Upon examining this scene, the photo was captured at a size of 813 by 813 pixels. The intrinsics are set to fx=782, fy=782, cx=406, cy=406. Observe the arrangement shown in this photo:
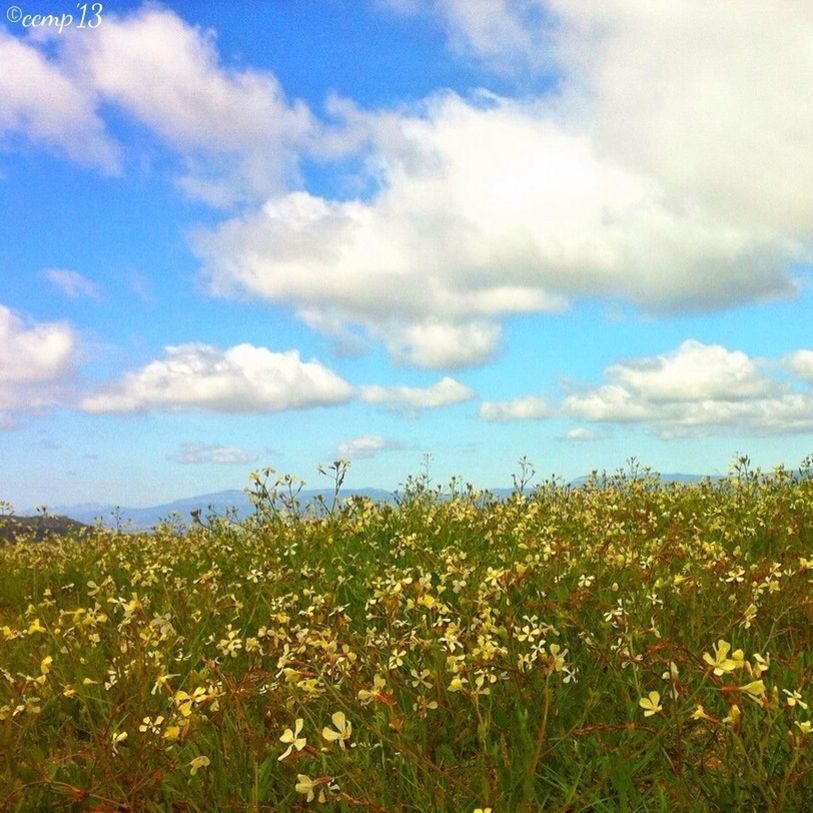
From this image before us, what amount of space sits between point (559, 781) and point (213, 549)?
6931 mm

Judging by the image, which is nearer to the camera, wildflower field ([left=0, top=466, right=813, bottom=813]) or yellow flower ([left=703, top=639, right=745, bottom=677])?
yellow flower ([left=703, top=639, right=745, bottom=677])

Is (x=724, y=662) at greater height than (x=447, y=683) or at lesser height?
greater

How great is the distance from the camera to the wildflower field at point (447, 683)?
368 cm

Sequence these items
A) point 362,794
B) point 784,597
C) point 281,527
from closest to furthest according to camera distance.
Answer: point 362,794
point 784,597
point 281,527

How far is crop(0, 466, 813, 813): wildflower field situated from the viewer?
3682mm

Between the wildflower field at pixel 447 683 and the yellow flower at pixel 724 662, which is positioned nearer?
the yellow flower at pixel 724 662

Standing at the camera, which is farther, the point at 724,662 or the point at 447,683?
the point at 447,683

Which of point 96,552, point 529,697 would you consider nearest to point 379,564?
point 529,697

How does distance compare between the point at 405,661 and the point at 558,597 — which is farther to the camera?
the point at 558,597

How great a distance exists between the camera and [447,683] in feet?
15.1

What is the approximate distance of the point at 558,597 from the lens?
602cm

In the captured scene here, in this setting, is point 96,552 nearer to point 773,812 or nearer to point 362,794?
point 362,794

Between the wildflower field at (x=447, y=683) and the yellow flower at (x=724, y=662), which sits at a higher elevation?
the yellow flower at (x=724, y=662)

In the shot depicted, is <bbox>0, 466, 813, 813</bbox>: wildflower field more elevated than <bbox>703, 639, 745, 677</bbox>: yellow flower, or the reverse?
<bbox>703, 639, 745, 677</bbox>: yellow flower
